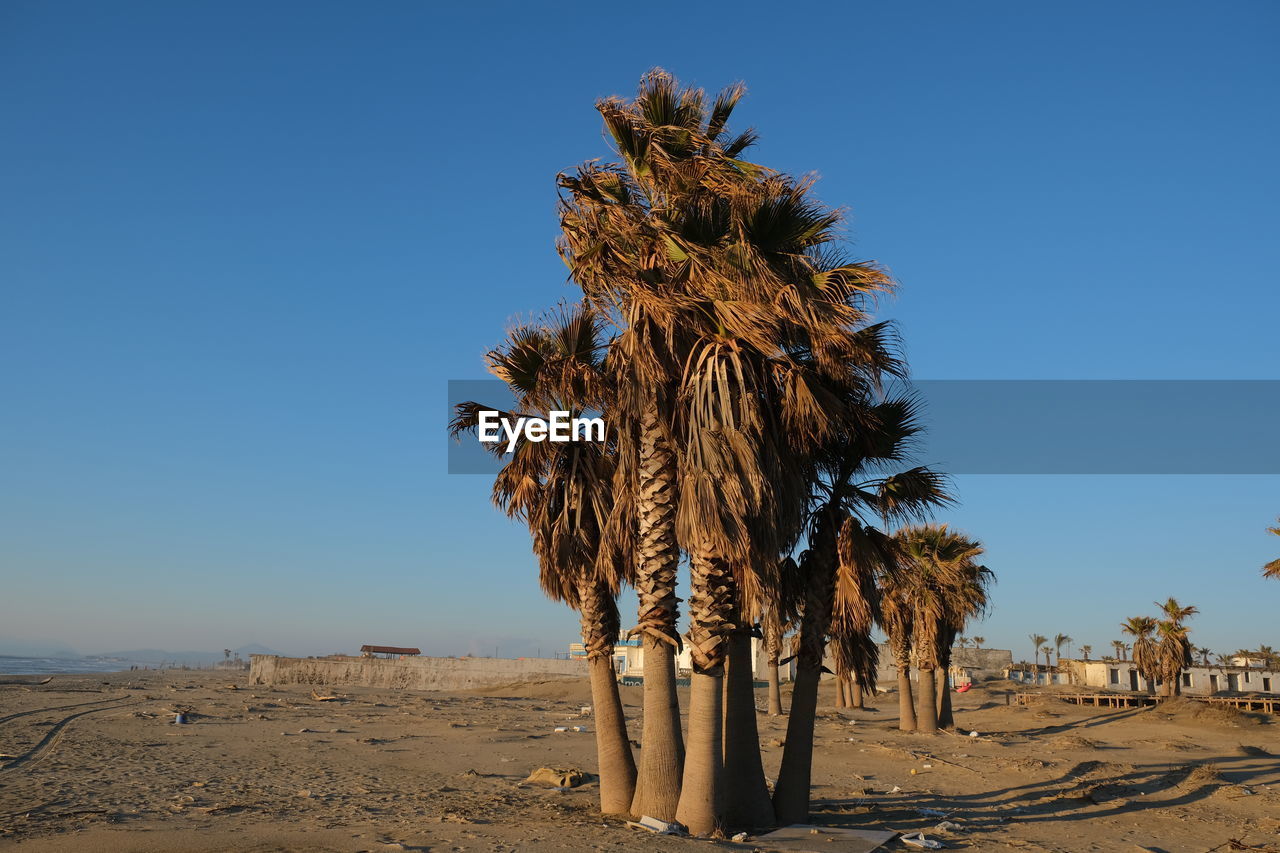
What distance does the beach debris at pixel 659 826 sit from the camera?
11.8 metres

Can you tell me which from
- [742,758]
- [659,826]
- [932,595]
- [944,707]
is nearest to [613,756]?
[659,826]

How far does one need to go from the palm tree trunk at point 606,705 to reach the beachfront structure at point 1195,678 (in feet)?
217

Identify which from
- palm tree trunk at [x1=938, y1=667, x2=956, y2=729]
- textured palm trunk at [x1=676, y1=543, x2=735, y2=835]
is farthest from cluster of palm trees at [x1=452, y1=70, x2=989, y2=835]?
palm tree trunk at [x1=938, y1=667, x2=956, y2=729]

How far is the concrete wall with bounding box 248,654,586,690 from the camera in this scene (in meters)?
59.3

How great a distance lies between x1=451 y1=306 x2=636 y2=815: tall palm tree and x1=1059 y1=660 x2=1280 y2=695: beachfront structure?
66.2 m

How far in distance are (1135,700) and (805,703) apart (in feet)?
164

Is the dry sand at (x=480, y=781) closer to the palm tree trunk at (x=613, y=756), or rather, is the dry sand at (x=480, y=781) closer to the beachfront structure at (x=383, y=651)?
the palm tree trunk at (x=613, y=756)

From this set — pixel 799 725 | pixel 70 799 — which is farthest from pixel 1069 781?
pixel 70 799

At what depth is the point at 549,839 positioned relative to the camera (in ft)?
37.4

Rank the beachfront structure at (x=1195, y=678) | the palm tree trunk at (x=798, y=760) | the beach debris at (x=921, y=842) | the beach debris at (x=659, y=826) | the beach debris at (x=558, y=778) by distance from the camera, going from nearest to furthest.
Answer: the beach debris at (x=659, y=826) → the beach debris at (x=921, y=842) → the palm tree trunk at (x=798, y=760) → the beach debris at (x=558, y=778) → the beachfront structure at (x=1195, y=678)

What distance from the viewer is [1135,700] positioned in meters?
54.2

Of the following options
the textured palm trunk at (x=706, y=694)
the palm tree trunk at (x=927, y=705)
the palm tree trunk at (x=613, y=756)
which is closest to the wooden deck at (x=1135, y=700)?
the palm tree trunk at (x=927, y=705)

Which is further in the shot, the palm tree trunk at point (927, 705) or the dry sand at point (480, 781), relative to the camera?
the palm tree trunk at point (927, 705)

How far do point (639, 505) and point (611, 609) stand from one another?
260 cm
